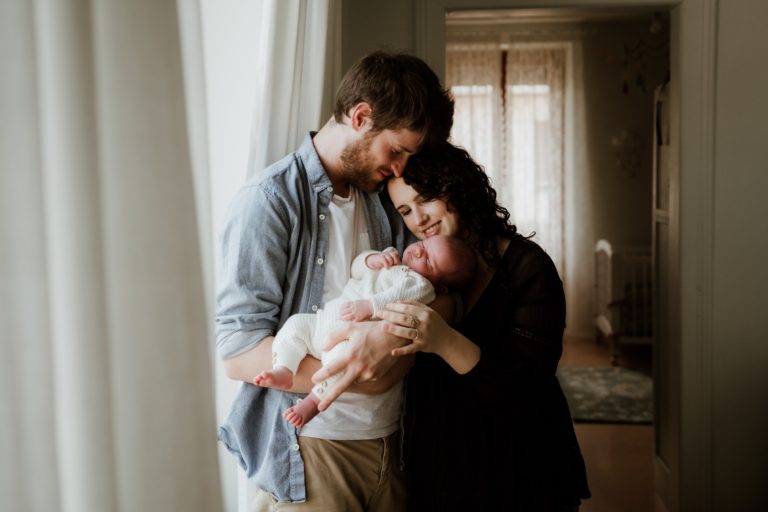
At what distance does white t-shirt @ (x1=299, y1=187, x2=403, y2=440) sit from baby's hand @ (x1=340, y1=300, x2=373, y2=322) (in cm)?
11

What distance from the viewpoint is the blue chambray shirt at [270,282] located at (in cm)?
153

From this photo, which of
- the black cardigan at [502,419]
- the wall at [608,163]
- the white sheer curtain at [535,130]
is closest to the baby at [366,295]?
the black cardigan at [502,419]

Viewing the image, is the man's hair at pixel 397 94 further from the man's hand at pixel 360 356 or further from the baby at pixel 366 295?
the man's hand at pixel 360 356

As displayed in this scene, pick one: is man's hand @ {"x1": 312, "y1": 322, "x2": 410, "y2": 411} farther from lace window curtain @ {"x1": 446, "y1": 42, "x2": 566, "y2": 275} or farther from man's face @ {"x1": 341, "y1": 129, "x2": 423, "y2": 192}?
lace window curtain @ {"x1": 446, "y1": 42, "x2": 566, "y2": 275}

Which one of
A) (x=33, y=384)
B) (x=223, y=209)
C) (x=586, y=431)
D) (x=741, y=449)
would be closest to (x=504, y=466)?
(x=223, y=209)

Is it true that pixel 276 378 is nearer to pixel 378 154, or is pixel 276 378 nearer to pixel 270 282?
pixel 270 282

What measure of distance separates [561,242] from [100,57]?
7296 millimetres

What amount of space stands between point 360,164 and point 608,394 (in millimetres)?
4445

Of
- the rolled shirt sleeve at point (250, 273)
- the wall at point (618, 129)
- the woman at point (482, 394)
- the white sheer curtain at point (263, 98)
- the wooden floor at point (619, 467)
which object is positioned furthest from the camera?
the wall at point (618, 129)

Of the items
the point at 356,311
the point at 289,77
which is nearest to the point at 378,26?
the point at 289,77

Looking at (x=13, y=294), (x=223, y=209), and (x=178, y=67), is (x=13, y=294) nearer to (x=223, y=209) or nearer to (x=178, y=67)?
(x=178, y=67)

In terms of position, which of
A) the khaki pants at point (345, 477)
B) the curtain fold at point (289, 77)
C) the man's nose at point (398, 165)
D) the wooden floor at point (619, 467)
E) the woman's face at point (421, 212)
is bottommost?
the wooden floor at point (619, 467)

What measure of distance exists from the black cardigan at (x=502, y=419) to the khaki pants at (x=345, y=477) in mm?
88

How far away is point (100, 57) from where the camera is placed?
2.29 feet
